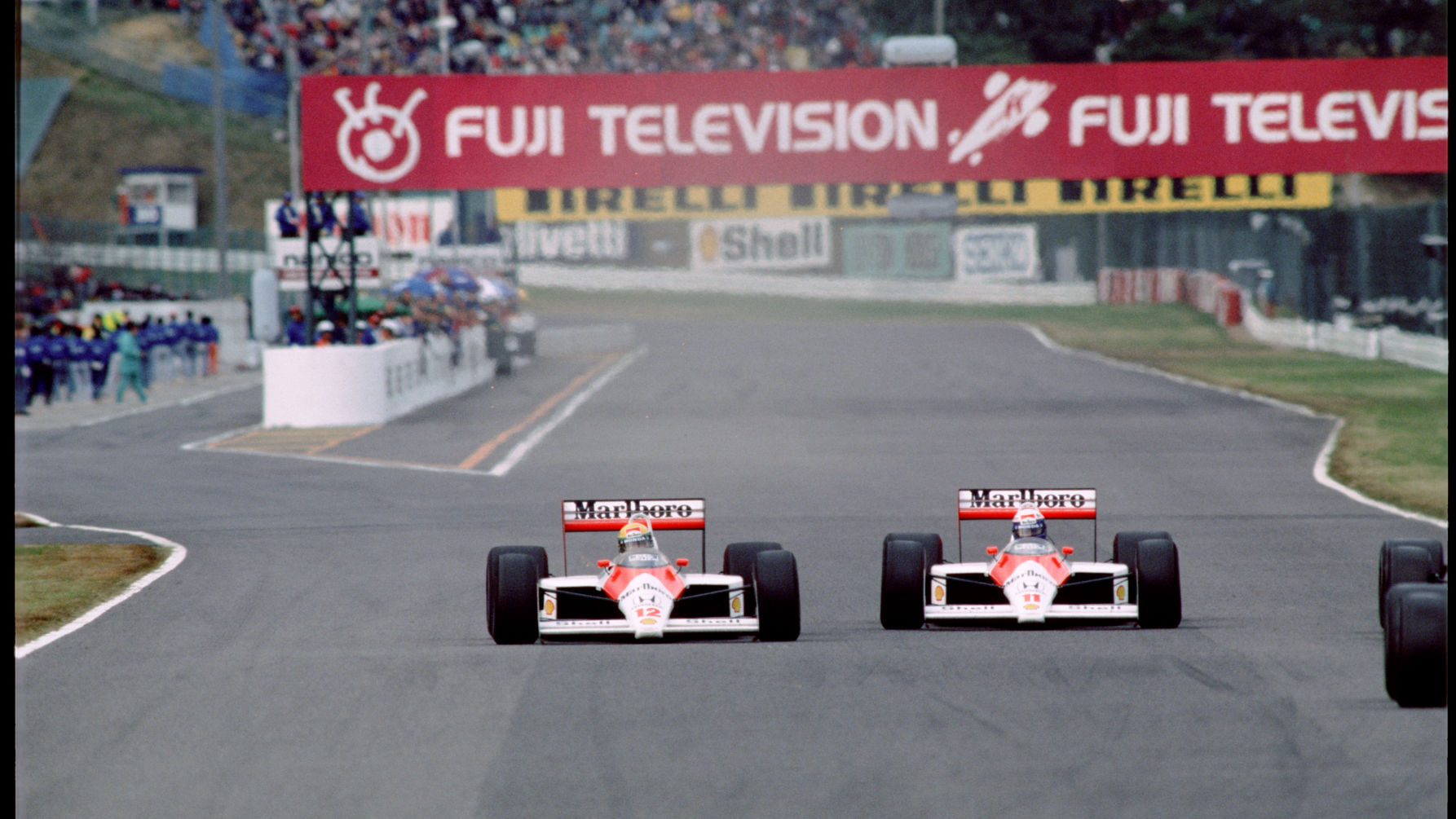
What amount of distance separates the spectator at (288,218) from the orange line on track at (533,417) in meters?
4.60

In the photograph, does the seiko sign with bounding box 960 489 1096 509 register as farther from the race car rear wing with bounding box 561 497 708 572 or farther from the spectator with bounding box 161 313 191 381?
the spectator with bounding box 161 313 191 381

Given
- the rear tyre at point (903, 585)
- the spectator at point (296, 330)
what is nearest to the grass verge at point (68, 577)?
the rear tyre at point (903, 585)

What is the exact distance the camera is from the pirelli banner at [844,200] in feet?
83.8

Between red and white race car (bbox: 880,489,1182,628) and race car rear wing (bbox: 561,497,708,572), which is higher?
race car rear wing (bbox: 561,497,708,572)

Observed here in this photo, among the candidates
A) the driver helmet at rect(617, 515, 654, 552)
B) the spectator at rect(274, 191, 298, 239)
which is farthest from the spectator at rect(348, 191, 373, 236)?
the driver helmet at rect(617, 515, 654, 552)

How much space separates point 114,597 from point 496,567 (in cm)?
399

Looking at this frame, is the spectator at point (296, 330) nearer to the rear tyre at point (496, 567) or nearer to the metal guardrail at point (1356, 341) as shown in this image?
the metal guardrail at point (1356, 341)

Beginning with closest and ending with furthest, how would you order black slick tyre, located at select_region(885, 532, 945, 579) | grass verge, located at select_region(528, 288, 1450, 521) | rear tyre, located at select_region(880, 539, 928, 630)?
rear tyre, located at select_region(880, 539, 928, 630), black slick tyre, located at select_region(885, 532, 945, 579), grass verge, located at select_region(528, 288, 1450, 521)

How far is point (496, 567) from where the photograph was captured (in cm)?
1076

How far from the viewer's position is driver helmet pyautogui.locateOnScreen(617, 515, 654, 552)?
1080 centimetres

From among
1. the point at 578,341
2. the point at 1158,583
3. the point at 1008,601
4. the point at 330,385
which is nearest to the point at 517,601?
the point at 1008,601

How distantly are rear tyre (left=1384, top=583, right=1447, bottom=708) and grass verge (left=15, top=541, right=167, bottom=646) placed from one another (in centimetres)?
755

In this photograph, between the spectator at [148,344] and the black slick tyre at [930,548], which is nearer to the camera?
the black slick tyre at [930,548]

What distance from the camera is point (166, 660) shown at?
10.8m
